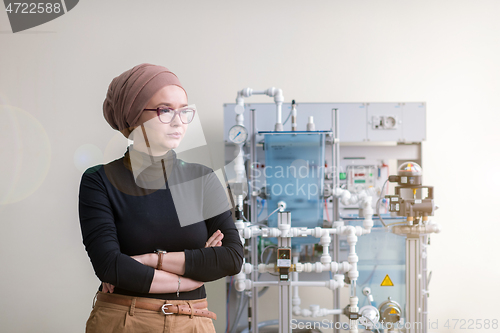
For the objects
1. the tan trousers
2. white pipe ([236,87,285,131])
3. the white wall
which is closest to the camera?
the tan trousers

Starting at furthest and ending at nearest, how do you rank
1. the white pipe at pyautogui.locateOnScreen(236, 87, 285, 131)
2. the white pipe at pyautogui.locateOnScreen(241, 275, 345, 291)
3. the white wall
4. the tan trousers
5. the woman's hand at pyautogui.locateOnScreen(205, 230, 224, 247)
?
1. the white wall
2. the white pipe at pyautogui.locateOnScreen(236, 87, 285, 131)
3. the white pipe at pyautogui.locateOnScreen(241, 275, 345, 291)
4. the woman's hand at pyautogui.locateOnScreen(205, 230, 224, 247)
5. the tan trousers

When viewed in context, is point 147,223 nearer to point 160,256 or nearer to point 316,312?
point 160,256

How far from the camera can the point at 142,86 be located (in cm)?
97

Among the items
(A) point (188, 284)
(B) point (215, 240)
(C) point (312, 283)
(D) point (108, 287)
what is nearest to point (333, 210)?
(C) point (312, 283)

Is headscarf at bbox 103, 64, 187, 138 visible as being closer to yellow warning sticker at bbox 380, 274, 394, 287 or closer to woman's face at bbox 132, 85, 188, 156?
woman's face at bbox 132, 85, 188, 156

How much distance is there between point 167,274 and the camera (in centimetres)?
100

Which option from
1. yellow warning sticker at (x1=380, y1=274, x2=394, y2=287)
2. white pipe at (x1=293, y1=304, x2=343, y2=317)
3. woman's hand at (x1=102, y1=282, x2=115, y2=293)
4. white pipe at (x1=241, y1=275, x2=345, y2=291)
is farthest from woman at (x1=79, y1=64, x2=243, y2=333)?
yellow warning sticker at (x1=380, y1=274, x2=394, y2=287)

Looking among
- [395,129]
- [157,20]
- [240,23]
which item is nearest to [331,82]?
[395,129]

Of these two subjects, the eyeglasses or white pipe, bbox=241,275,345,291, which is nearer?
the eyeglasses

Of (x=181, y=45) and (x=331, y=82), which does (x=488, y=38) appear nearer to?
(x=331, y=82)

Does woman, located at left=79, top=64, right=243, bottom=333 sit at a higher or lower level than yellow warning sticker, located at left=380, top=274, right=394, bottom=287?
higher

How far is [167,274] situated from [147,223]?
15 cm

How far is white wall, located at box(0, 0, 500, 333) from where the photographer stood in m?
3.09

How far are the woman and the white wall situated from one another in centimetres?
208
